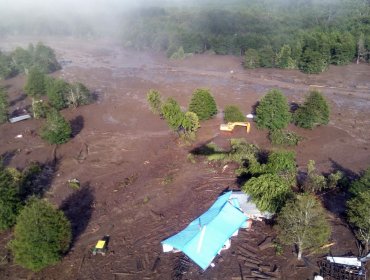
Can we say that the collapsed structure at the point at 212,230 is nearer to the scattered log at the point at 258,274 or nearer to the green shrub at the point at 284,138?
the scattered log at the point at 258,274

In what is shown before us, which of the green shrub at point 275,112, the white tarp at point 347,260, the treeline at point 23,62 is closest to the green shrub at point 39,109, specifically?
the treeline at point 23,62

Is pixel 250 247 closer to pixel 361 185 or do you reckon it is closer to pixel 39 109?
pixel 361 185

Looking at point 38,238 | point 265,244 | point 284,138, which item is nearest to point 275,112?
point 284,138

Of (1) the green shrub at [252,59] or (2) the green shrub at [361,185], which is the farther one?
(1) the green shrub at [252,59]

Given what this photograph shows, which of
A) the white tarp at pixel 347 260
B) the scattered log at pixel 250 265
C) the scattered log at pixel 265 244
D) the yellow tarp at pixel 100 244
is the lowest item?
the scattered log at pixel 250 265

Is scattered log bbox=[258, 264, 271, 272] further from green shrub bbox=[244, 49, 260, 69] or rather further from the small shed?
green shrub bbox=[244, 49, 260, 69]

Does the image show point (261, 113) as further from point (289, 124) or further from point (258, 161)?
point (258, 161)

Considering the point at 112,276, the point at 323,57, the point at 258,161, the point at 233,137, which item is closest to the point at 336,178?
the point at 258,161

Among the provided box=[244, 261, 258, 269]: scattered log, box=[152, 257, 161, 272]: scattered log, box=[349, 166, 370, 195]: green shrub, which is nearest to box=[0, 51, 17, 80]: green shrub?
box=[152, 257, 161, 272]: scattered log
